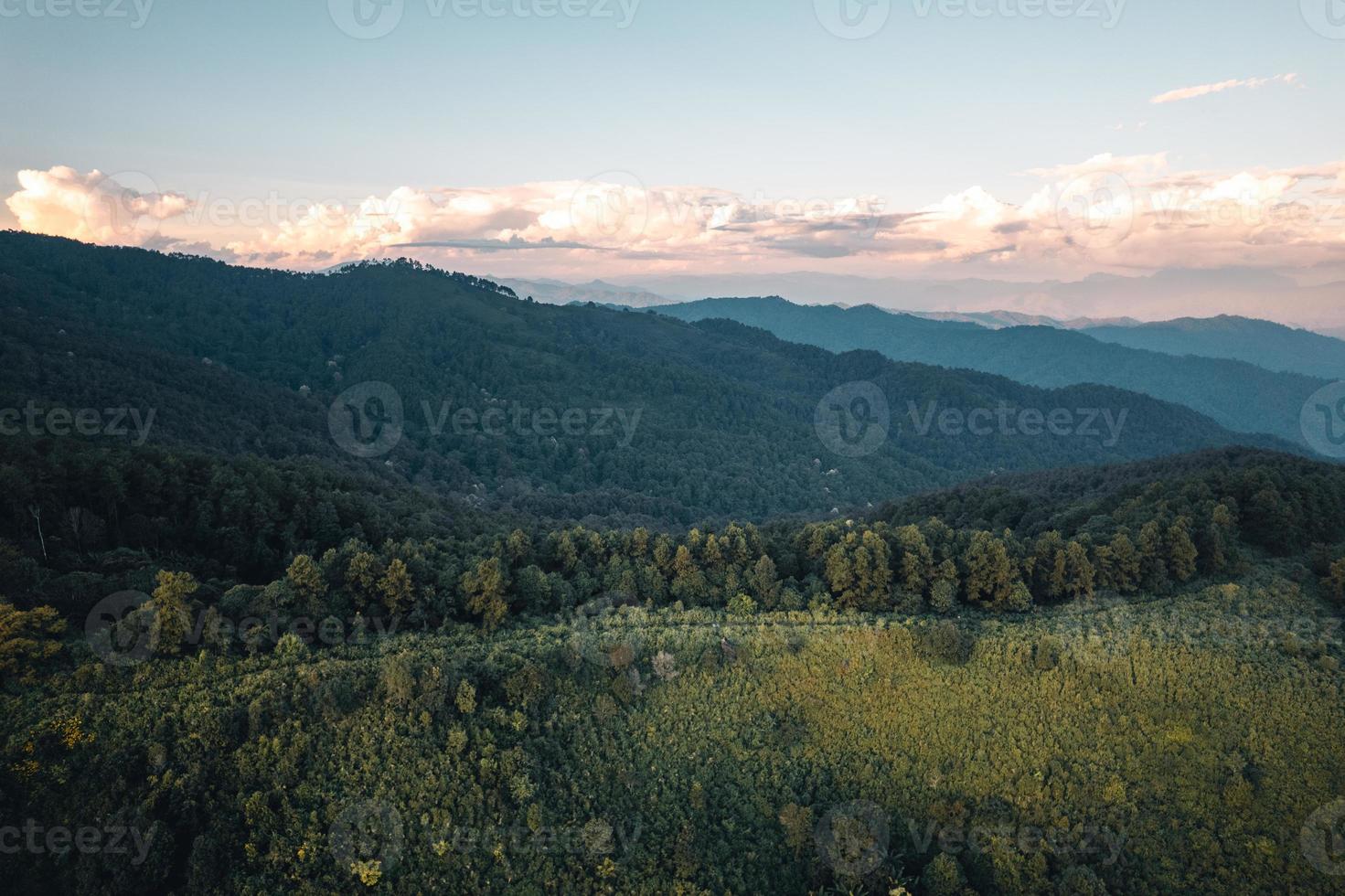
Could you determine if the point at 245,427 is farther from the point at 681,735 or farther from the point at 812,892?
the point at 812,892

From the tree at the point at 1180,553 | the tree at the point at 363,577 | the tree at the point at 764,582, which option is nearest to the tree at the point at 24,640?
the tree at the point at 363,577

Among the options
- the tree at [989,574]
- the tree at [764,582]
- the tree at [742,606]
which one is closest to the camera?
the tree at [742,606]

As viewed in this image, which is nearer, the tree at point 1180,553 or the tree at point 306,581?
the tree at point 306,581

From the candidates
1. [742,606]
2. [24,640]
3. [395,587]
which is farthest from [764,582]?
[24,640]

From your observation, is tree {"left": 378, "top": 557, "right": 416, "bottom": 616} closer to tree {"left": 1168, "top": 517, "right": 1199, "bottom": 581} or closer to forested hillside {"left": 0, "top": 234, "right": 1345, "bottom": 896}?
forested hillside {"left": 0, "top": 234, "right": 1345, "bottom": 896}

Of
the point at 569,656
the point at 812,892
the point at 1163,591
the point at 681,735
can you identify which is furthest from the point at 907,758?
the point at 1163,591

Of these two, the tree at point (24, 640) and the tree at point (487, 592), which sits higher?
the tree at point (24, 640)

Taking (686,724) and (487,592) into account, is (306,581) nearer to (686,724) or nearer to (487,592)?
(487,592)

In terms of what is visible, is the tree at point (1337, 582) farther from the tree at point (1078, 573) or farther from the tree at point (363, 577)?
the tree at point (363, 577)
